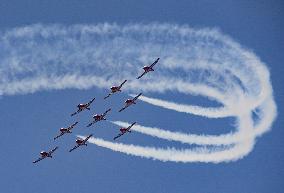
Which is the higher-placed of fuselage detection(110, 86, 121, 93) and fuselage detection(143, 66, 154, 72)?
fuselage detection(143, 66, 154, 72)

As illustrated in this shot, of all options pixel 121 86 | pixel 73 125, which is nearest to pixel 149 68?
pixel 121 86

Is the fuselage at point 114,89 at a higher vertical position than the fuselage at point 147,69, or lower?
lower

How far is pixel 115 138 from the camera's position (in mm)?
133750

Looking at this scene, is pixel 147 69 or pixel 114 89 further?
pixel 114 89

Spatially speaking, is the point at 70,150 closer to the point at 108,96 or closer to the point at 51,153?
the point at 51,153

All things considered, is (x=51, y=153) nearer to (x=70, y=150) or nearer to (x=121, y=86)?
(x=70, y=150)

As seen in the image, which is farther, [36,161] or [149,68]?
[36,161]

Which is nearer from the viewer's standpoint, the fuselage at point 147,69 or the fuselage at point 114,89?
the fuselage at point 147,69

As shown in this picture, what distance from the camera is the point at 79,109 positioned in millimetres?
131875

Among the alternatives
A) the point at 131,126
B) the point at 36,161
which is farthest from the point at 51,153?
the point at 131,126

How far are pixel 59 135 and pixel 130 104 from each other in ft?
37.8

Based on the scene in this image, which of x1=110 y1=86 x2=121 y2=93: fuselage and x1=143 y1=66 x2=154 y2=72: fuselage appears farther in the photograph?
x1=110 y1=86 x2=121 y2=93: fuselage

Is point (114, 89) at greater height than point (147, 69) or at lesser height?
lesser

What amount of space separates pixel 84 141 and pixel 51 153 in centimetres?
518
